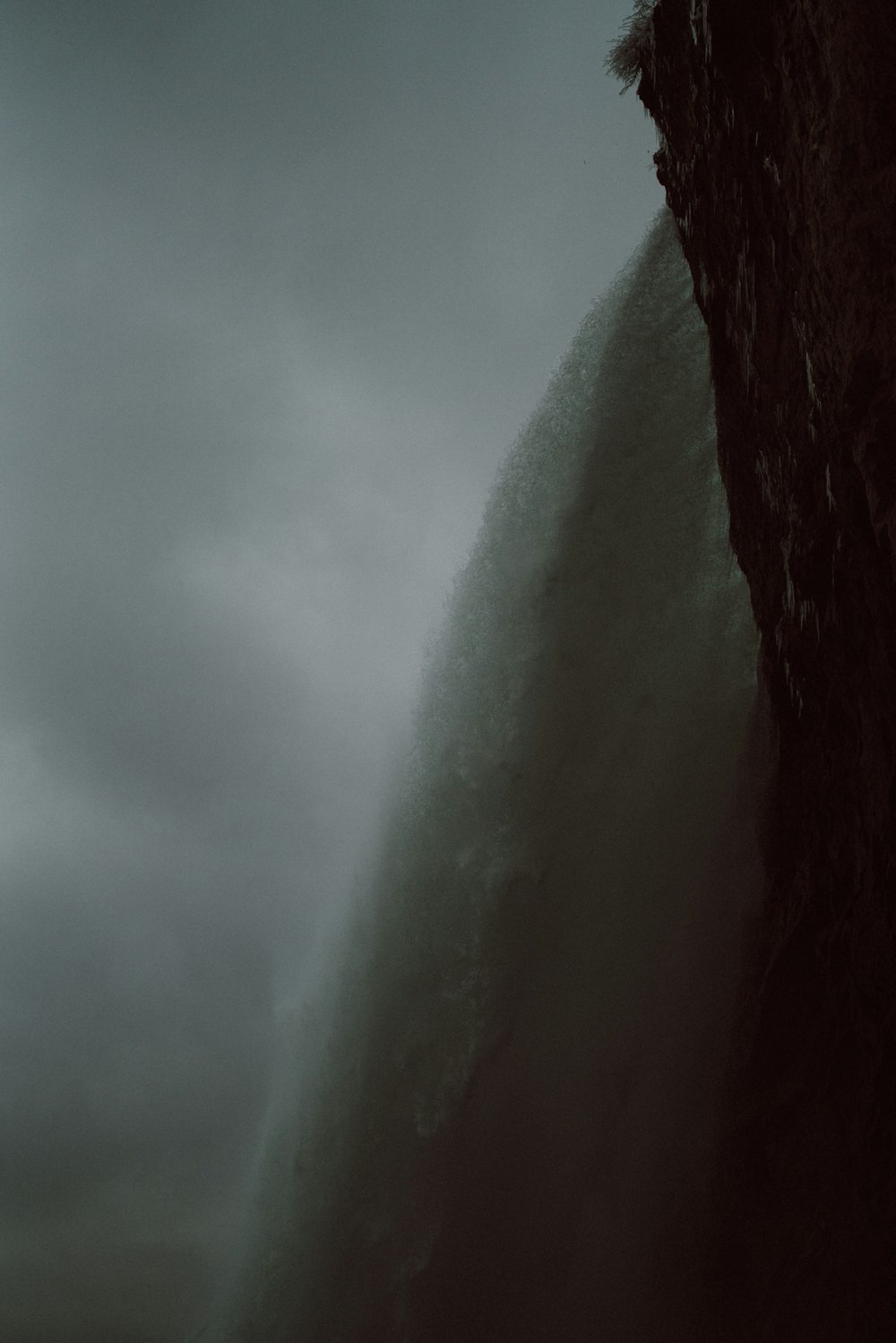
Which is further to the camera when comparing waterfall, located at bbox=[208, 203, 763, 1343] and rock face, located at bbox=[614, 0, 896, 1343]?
waterfall, located at bbox=[208, 203, 763, 1343]

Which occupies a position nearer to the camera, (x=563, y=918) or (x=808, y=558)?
(x=808, y=558)

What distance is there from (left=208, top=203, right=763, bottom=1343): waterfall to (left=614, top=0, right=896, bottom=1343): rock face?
1510mm

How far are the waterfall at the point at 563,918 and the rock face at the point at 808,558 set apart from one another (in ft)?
4.95

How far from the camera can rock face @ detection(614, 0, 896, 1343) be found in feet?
15.6

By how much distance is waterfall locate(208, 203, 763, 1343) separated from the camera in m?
9.77

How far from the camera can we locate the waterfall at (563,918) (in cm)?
977

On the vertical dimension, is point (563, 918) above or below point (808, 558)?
above

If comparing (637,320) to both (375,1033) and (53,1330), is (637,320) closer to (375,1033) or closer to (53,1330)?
(375,1033)

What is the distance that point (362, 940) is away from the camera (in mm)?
15281

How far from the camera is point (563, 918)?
1158 centimetres

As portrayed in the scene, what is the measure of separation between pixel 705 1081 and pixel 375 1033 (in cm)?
593

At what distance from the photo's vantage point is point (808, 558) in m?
6.32

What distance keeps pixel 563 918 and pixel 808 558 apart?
6546 millimetres

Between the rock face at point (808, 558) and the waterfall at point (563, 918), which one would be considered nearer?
the rock face at point (808, 558)
